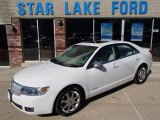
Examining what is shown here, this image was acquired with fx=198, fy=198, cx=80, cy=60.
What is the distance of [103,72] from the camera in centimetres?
545

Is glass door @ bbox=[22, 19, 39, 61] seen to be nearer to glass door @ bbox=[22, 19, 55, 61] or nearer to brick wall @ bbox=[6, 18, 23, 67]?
glass door @ bbox=[22, 19, 55, 61]

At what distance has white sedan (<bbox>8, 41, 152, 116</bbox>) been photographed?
448 centimetres

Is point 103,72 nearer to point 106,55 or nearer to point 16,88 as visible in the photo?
point 106,55

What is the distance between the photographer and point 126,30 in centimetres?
1054

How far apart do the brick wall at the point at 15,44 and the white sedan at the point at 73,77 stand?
525 centimetres

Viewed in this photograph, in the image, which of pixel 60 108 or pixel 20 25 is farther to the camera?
pixel 20 25

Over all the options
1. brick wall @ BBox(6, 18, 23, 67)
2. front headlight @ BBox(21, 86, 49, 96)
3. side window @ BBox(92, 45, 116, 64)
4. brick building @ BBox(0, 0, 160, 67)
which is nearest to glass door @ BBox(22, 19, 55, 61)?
brick building @ BBox(0, 0, 160, 67)

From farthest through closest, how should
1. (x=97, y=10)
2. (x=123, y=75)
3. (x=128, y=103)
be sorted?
1. (x=97, y=10)
2. (x=123, y=75)
3. (x=128, y=103)

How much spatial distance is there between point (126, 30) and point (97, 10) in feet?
6.25

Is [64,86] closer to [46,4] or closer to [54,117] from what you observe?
[54,117]

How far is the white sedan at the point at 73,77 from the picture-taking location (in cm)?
448

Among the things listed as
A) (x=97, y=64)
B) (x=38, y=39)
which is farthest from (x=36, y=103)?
(x=38, y=39)

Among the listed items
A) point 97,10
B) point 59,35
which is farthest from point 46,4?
point 97,10

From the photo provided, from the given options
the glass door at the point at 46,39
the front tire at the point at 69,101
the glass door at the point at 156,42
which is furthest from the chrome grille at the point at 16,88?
the glass door at the point at 156,42
